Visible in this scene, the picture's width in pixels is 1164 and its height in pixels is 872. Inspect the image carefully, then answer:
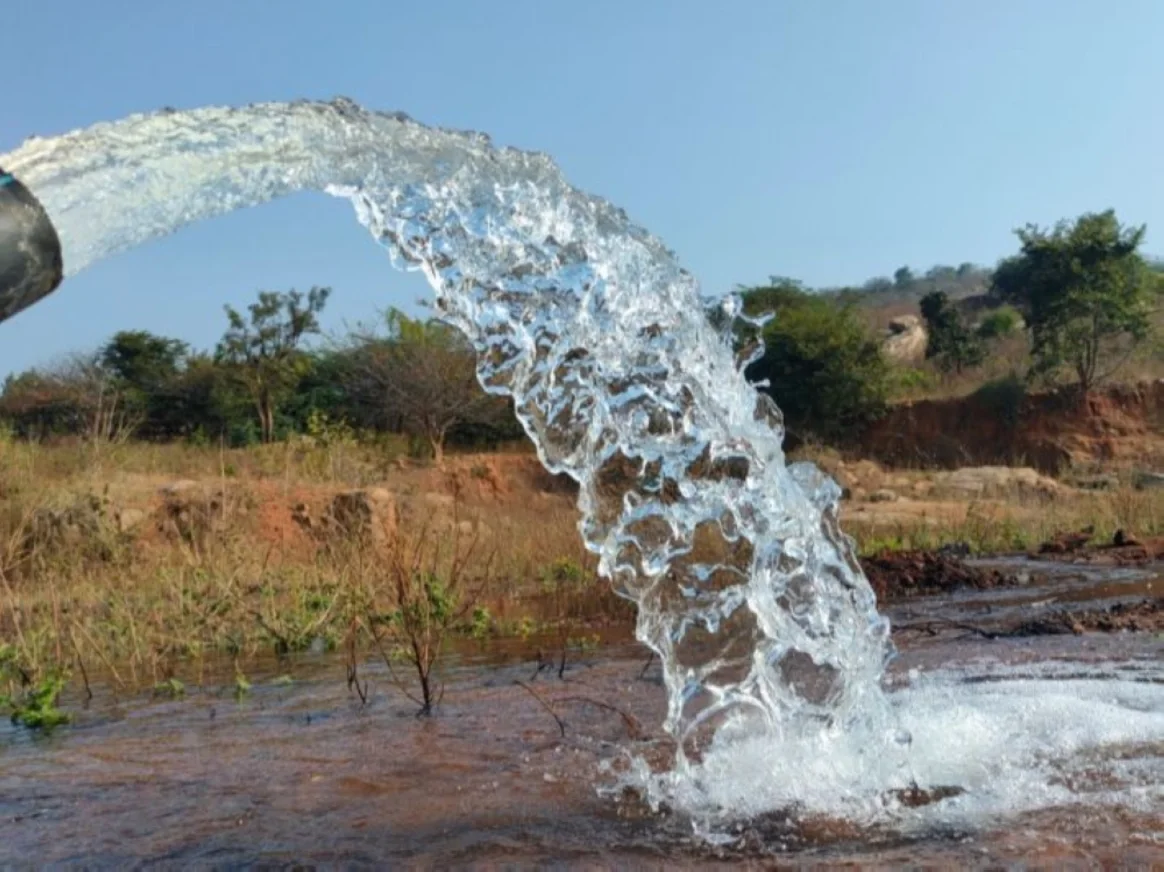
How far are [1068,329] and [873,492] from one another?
25.3ft

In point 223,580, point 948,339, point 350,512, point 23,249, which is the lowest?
point 223,580

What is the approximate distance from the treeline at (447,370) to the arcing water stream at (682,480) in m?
20.8

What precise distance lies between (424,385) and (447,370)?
53 cm

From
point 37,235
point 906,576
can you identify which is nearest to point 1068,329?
point 906,576

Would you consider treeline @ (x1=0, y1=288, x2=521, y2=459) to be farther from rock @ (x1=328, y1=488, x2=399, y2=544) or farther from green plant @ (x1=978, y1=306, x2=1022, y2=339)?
green plant @ (x1=978, y1=306, x2=1022, y2=339)

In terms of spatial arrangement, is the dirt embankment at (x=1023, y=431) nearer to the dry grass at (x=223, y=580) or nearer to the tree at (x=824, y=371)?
the tree at (x=824, y=371)

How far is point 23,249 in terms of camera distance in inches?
69.2

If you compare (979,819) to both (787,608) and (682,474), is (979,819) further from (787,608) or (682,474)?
(682,474)

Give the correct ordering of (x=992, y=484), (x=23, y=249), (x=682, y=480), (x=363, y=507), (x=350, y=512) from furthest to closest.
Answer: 1. (x=992, y=484)
2. (x=363, y=507)
3. (x=350, y=512)
4. (x=682, y=480)
5. (x=23, y=249)

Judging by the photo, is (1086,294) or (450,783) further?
(1086,294)

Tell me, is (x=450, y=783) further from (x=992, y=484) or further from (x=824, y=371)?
(x=824, y=371)

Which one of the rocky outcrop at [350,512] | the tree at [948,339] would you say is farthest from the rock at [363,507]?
the tree at [948,339]

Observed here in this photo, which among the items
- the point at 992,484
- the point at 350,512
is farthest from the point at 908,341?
the point at 350,512

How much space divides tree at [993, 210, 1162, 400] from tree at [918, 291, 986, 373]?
4.55 metres
